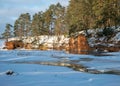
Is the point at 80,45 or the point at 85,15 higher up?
the point at 85,15

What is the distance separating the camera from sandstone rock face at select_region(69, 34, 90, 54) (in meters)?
53.6

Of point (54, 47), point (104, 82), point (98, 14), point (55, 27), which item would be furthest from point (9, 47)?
point (104, 82)

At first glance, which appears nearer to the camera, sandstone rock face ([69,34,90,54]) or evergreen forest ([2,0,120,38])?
sandstone rock face ([69,34,90,54])

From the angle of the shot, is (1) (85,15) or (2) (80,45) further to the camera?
(1) (85,15)

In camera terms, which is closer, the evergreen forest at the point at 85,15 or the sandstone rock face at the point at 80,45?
the sandstone rock face at the point at 80,45

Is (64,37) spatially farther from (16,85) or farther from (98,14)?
(16,85)

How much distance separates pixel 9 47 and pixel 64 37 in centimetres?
1746

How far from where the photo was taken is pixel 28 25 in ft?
396

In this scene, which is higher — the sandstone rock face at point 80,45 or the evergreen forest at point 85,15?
the evergreen forest at point 85,15

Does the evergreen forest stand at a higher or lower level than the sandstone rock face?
higher

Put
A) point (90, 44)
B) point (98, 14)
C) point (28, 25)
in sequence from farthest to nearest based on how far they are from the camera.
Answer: point (28, 25), point (98, 14), point (90, 44)

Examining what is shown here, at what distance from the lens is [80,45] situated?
54531 millimetres

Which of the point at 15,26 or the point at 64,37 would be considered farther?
the point at 15,26

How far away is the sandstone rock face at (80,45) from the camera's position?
5362cm
